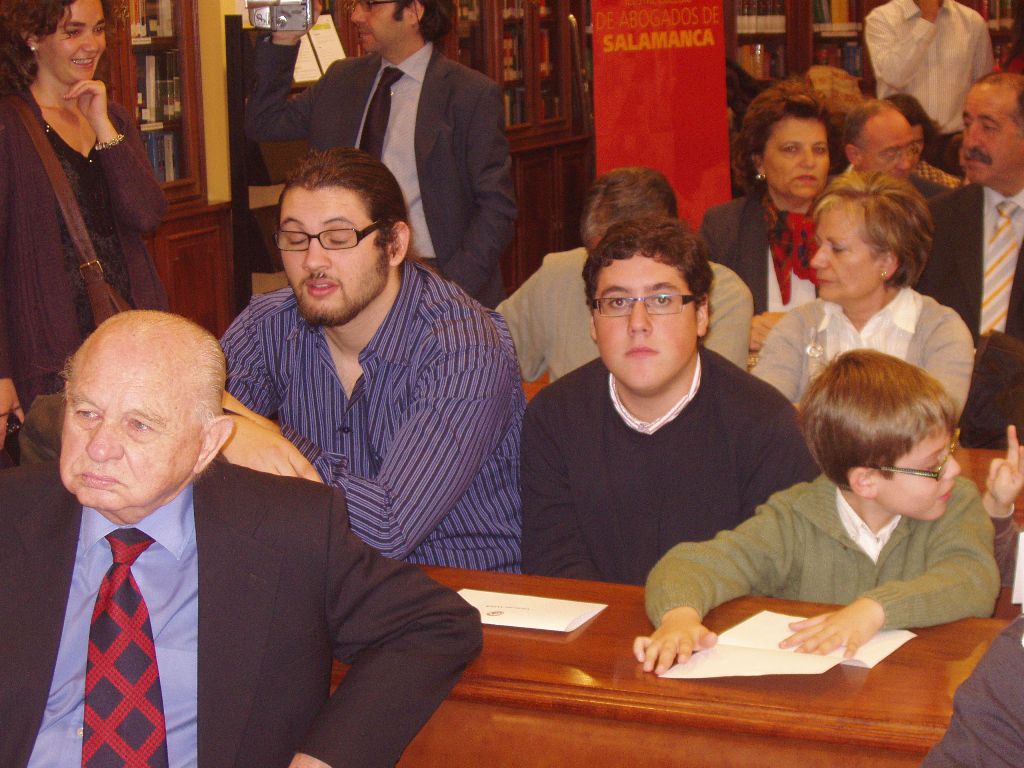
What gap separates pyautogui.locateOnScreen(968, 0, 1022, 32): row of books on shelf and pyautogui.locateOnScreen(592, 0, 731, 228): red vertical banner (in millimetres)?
4282

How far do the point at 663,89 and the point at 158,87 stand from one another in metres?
2.19

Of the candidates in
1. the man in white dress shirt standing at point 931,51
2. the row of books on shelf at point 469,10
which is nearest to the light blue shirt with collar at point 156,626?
the man in white dress shirt standing at point 931,51

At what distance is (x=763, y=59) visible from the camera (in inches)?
359

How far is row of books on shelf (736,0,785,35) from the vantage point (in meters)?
8.99

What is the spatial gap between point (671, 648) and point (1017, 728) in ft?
2.07

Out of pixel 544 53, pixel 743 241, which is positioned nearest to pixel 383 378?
pixel 743 241

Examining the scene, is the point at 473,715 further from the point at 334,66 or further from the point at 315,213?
the point at 334,66

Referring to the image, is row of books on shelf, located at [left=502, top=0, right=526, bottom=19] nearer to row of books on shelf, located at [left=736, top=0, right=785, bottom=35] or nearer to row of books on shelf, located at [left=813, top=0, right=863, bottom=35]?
row of books on shelf, located at [left=736, top=0, right=785, bottom=35]

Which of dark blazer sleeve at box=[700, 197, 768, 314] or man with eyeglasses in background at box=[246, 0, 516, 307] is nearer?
dark blazer sleeve at box=[700, 197, 768, 314]

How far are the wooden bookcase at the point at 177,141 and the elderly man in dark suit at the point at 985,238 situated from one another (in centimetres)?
326

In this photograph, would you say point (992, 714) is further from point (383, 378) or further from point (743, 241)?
point (743, 241)

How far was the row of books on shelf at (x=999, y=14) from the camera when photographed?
28.6ft

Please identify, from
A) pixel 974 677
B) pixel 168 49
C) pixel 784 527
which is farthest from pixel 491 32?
pixel 974 677

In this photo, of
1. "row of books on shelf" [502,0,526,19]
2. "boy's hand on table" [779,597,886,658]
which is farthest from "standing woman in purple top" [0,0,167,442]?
"row of books on shelf" [502,0,526,19]
